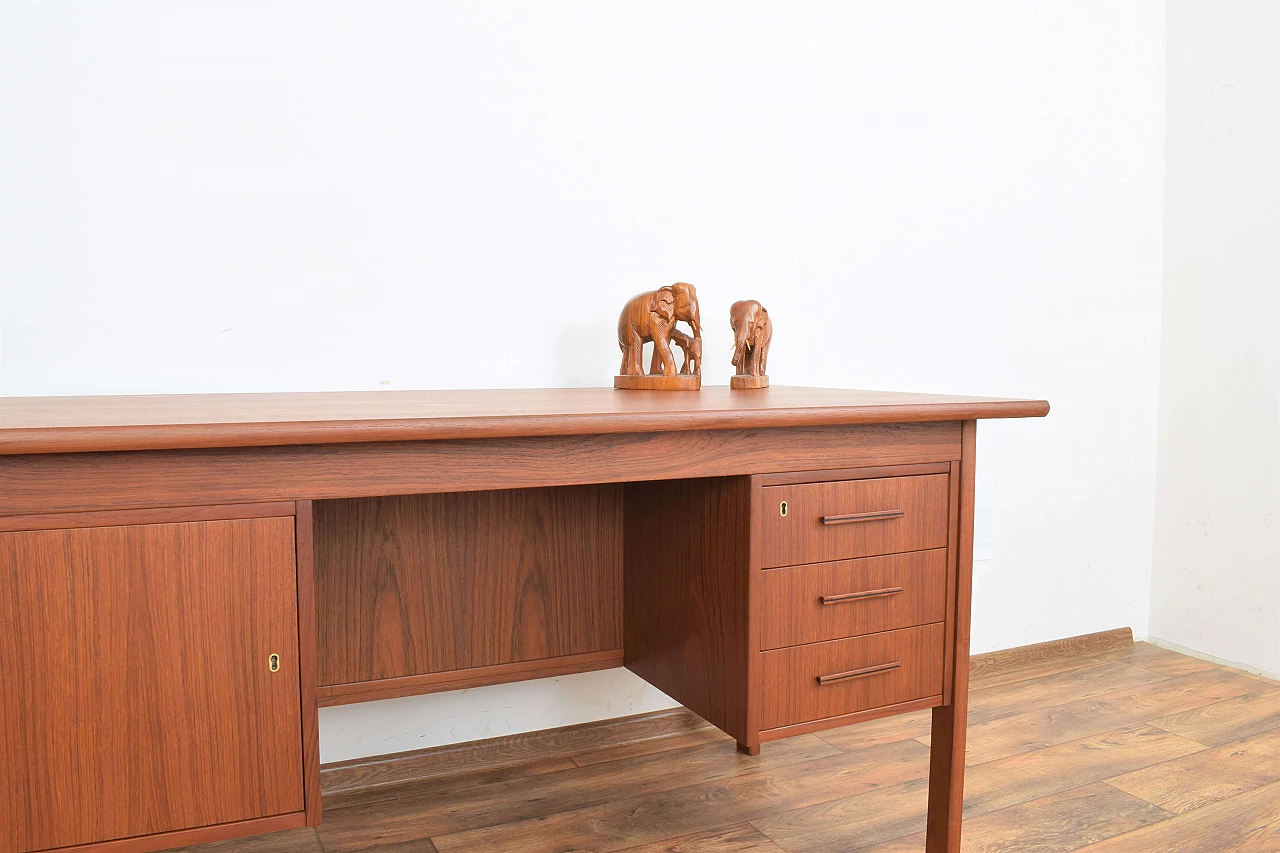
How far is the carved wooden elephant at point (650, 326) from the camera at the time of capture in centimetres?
177

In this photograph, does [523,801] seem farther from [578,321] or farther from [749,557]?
[578,321]

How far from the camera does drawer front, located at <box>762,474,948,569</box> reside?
143 centimetres

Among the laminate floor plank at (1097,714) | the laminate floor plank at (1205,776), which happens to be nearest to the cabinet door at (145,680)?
the laminate floor plank at (1097,714)

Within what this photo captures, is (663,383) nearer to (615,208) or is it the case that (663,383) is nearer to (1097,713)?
(615,208)

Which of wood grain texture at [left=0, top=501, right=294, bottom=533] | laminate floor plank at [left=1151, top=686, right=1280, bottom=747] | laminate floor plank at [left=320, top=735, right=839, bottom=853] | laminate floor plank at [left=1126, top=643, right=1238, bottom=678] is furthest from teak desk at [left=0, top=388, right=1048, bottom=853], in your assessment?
laminate floor plank at [left=1126, top=643, right=1238, bottom=678]

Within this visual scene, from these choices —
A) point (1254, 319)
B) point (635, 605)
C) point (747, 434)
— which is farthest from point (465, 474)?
point (1254, 319)

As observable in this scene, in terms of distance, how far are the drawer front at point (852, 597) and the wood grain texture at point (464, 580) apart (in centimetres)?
48

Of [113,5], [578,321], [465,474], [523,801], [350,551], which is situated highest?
[113,5]

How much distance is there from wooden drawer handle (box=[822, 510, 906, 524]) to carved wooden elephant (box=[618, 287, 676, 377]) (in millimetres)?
428

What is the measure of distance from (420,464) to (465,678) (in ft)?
2.26

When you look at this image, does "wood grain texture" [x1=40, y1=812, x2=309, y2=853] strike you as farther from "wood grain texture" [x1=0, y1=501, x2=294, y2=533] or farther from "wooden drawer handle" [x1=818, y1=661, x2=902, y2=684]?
"wooden drawer handle" [x1=818, y1=661, x2=902, y2=684]

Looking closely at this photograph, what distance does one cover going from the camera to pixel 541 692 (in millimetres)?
2000

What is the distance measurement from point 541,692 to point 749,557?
767mm

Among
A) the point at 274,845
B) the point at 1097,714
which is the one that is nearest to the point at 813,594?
the point at 274,845
